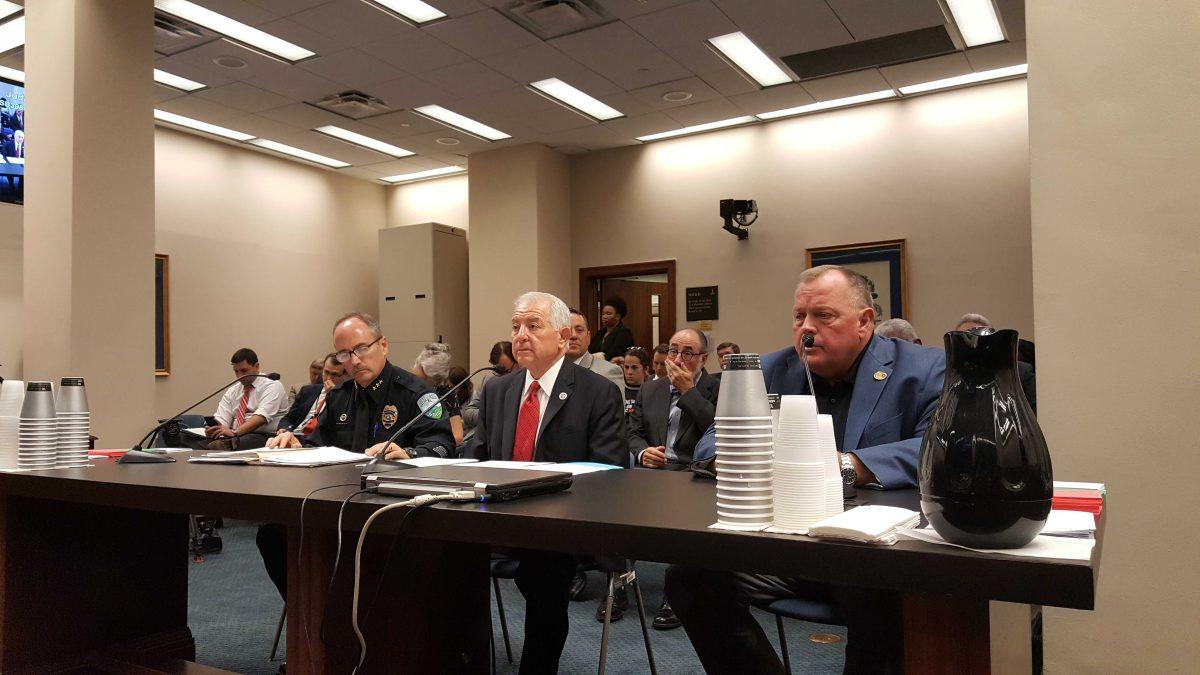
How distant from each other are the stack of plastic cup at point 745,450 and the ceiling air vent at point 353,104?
5819mm

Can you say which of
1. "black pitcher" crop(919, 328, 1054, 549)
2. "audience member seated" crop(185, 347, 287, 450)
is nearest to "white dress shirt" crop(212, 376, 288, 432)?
"audience member seated" crop(185, 347, 287, 450)

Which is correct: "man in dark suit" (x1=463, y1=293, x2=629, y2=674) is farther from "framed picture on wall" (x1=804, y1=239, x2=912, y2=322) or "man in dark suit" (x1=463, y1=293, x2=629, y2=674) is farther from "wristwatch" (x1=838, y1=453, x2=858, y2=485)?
"framed picture on wall" (x1=804, y1=239, x2=912, y2=322)

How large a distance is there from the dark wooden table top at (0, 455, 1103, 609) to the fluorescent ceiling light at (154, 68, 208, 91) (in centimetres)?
487

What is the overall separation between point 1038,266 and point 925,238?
4.42 m

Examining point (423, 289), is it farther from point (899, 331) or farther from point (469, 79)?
point (899, 331)

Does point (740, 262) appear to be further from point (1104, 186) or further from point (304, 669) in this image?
point (304, 669)

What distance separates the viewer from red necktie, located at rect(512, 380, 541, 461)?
2652 millimetres

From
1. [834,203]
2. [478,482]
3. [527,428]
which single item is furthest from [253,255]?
[478,482]

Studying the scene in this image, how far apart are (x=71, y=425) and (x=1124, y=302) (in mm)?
2754

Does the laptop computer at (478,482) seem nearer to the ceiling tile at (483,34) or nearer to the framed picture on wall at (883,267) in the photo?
the ceiling tile at (483,34)

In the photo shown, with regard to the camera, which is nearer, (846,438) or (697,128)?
(846,438)

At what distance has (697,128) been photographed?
719cm

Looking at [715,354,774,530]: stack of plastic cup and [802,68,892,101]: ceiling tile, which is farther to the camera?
[802,68,892,101]: ceiling tile

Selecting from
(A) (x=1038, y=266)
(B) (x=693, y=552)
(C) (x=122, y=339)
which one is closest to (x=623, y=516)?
(B) (x=693, y=552)
